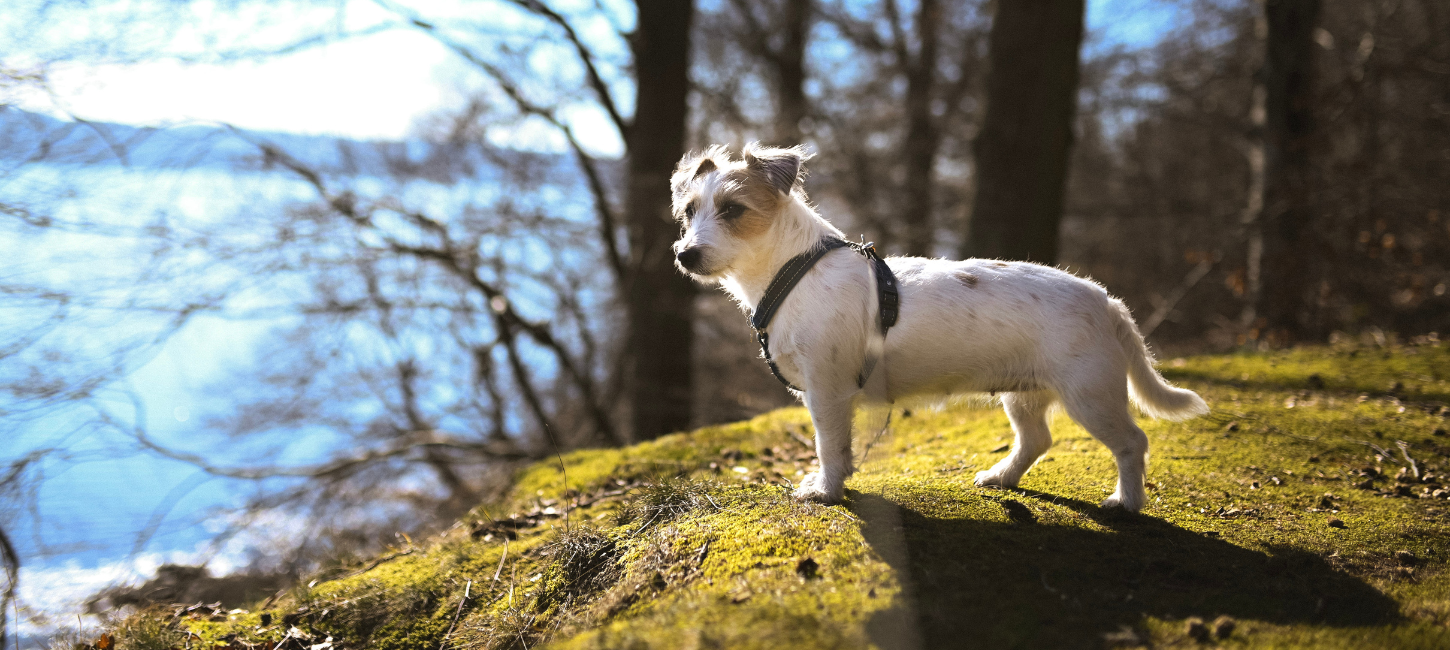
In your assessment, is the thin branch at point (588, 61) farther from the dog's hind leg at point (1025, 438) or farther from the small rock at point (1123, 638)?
the small rock at point (1123, 638)

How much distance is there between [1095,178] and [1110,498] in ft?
57.6

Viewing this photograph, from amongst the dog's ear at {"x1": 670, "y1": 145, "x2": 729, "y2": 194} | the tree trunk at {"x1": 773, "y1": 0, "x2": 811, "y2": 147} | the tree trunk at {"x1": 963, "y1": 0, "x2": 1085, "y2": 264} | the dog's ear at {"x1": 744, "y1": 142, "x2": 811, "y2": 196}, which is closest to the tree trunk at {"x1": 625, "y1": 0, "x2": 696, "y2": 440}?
the tree trunk at {"x1": 773, "y1": 0, "x2": 811, "y2": 147}

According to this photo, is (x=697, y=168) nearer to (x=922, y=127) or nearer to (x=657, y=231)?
(x=657, y=231)

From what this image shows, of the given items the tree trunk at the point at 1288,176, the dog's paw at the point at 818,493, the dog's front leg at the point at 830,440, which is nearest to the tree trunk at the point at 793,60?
the tree trunk at the point at 1288,176

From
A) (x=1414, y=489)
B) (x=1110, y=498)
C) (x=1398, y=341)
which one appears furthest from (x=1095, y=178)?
(x=1110, y=498)

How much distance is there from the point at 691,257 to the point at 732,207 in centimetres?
38

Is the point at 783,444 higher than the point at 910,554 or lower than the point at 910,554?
lower

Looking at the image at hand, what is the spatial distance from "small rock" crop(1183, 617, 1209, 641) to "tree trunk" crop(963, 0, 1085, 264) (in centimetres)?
654

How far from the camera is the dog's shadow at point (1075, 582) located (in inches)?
102

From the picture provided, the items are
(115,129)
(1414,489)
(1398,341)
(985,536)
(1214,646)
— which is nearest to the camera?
(1214,646)

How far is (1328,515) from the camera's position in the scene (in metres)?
4.09

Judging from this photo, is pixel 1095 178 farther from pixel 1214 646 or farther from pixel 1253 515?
pixel 1214 646

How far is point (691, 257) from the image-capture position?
4.12 metres

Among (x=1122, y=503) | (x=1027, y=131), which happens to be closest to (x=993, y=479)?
(x=1122, y=503)
